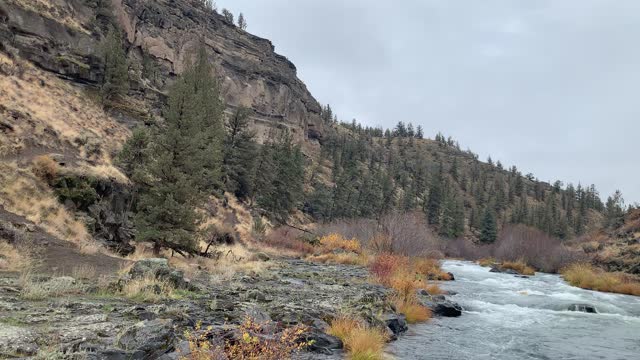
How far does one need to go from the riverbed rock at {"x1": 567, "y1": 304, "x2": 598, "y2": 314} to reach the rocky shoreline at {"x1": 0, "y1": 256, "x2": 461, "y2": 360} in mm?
7791

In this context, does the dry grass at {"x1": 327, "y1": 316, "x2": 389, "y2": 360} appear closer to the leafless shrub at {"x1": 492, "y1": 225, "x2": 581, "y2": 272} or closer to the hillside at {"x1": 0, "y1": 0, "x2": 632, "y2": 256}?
the hillside at {"x1": 0, "y1": 0, "x2": 632, "y2": 256}

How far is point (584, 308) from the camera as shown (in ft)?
73.5

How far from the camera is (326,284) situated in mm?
20984

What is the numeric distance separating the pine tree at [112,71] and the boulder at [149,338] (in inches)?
1980

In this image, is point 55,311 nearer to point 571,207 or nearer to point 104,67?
point 104,67

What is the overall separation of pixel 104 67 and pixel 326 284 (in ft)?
149

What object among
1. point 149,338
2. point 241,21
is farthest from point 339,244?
point 241,21

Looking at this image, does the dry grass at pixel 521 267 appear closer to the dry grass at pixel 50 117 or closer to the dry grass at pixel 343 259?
the dry grass at pixel 343 259

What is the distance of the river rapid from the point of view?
1277 cm

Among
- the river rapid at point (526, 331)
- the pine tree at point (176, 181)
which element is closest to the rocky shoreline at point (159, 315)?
the river rapid at point (526, 331)

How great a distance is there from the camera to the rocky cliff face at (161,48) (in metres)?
48.8

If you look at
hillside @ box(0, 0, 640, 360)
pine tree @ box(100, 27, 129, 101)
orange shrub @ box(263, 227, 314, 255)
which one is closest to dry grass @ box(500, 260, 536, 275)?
hillside @ box(0, 0, 640, 360)

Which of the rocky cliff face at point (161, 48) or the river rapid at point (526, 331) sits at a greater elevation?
the rocky cliff face at point (161, 48)

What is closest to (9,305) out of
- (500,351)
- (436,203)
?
(500,351)
